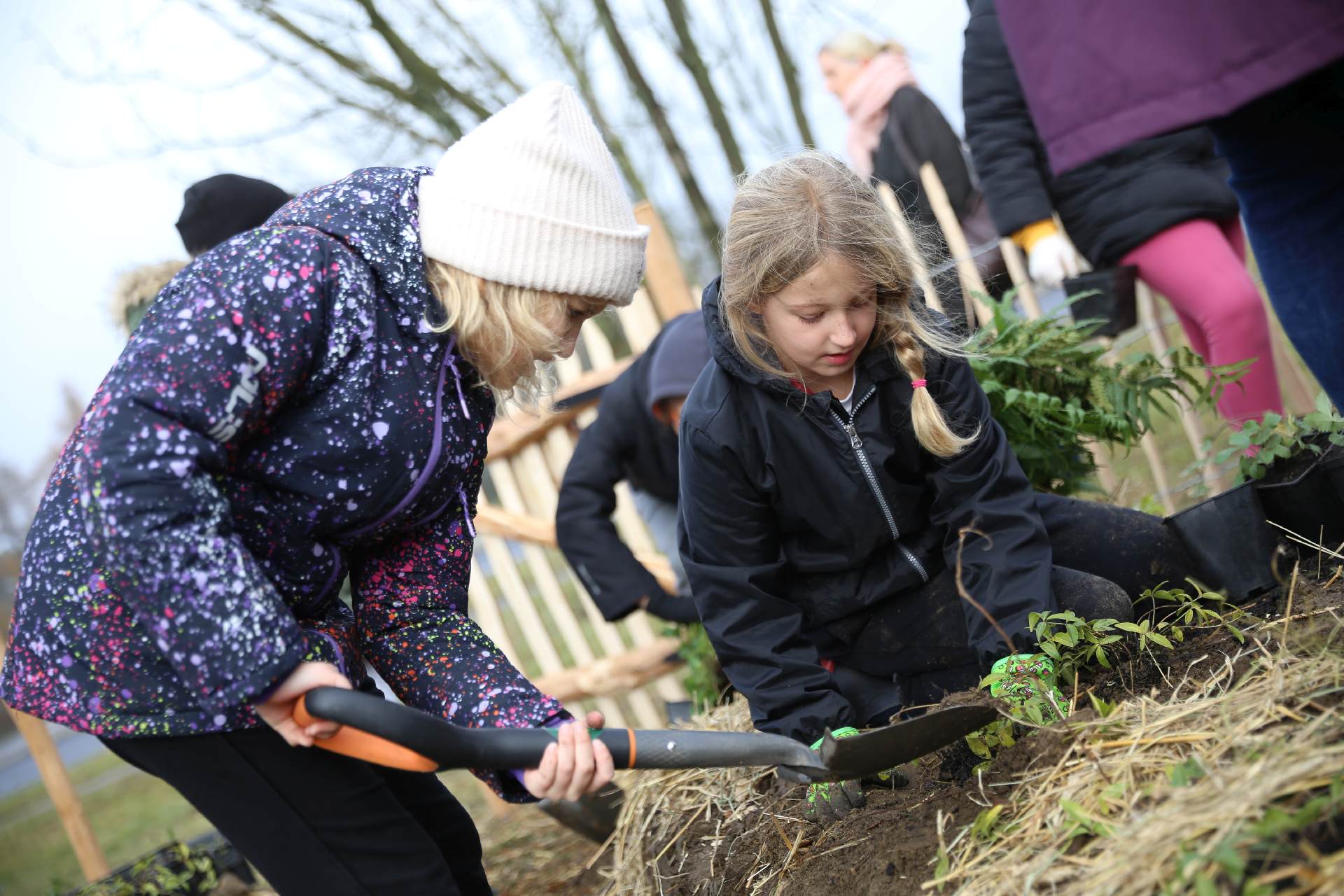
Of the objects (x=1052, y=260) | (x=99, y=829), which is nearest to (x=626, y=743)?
(x=1052, y=260)

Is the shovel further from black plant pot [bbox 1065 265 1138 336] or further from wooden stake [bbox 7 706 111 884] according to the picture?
wooden stake [bbox 7 706 111 884]

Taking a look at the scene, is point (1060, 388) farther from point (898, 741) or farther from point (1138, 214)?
point (898, 741)

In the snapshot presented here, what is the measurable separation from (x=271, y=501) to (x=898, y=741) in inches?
42.0

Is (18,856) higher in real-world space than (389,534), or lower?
lower

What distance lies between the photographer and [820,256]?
2176 millimetres

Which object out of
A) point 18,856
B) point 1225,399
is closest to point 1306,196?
point 1225,399

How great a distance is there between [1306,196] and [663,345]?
1727 millimetres

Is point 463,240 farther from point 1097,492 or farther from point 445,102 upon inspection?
point 445,102

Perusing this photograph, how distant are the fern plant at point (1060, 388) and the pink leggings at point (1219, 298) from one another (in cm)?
38

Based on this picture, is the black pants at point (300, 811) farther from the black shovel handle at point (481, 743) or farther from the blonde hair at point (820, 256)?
the blonde hair at point (820, 256)

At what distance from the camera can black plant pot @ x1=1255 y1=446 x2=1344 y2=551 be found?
2111 millimetres

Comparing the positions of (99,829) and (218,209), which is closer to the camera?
(218,209)

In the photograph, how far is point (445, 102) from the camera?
786cm

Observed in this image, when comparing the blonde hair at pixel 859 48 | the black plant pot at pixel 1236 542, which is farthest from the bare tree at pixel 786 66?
the black plant pot at pixel 1236 542
